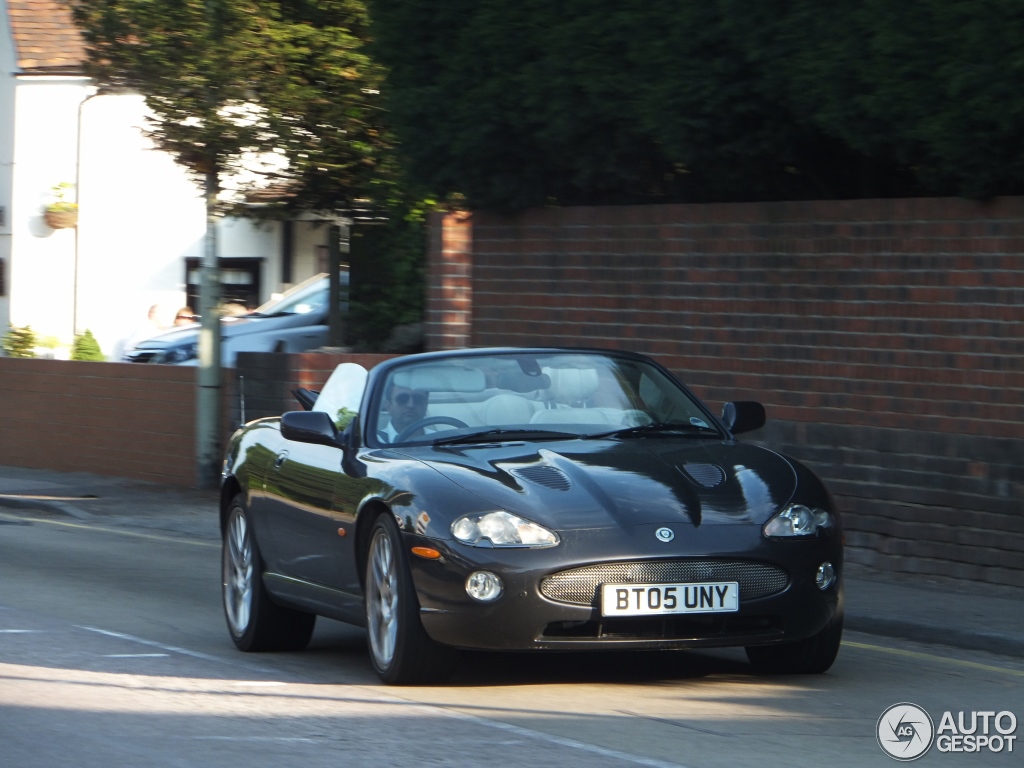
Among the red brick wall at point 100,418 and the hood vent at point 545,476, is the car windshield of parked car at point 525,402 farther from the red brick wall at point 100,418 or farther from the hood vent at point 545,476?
the red brick wall at point 100,418

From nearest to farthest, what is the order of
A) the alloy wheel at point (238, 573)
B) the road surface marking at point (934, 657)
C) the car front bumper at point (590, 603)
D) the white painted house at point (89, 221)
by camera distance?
the car front bumper at point (590, 603)
the road surface marking at point (934, 657)
the alloy wheel at point (238, 573)
the white painted house at point (89, 221)

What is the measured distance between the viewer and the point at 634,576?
6.99 m

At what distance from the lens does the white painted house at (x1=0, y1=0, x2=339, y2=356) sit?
31609mm

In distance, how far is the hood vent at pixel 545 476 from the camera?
285 inches

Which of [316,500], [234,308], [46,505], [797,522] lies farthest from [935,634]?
[234,308]

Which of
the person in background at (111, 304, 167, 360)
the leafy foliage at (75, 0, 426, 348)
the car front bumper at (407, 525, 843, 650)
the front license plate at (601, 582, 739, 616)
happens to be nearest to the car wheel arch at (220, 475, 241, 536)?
the car front bumper at (407, 525, 843, 650)

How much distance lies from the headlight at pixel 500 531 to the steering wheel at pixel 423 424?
1066 millimetres

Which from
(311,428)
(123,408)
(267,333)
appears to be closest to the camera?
(311,428)

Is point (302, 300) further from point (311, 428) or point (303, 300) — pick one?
point (311, 428)

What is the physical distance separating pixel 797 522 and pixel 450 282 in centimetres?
831

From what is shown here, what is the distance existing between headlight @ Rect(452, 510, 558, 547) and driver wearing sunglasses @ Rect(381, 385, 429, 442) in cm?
107

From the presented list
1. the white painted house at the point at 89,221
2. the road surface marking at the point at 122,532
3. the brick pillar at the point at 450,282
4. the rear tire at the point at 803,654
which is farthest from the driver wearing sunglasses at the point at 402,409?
the white painted house at the point at 89,221

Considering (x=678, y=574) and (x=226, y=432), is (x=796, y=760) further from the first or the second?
(x=226, y=432)

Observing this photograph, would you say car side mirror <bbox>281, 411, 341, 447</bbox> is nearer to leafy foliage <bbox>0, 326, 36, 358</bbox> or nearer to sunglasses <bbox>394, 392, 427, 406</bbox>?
sunglasses <bbox>394, 392, 427, 406</bbox>
